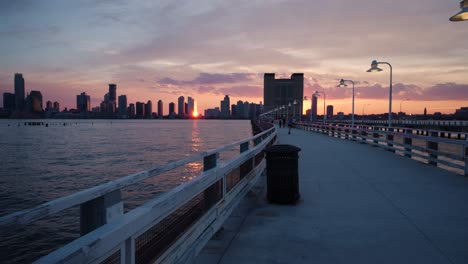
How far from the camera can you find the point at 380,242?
16.9 ft

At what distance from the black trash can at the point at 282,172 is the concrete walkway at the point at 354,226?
0.74 ft

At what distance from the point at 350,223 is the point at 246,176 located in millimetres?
2552

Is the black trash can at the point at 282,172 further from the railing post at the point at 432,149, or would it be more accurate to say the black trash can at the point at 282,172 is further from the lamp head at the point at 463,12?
the railing post at the point at 432,149

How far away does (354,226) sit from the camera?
19.4 ft

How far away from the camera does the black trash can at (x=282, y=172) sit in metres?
7.20

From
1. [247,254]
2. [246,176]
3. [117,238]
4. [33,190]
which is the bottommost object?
[33,190]

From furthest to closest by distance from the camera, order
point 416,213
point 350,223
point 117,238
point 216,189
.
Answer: point 416,213 < point 350,223 < point 216,189 < point 117,238

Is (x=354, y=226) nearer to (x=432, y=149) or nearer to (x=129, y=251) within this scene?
(x=129, y=251)

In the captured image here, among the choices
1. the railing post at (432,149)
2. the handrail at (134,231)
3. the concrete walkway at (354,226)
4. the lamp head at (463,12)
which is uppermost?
the lamp head at (463,12)

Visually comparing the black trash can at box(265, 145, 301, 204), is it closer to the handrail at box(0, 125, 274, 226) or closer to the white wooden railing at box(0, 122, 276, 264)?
the white wooden railing at box(0, 122, 276, 264)

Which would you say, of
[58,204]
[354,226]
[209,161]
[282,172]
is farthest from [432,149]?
[58,204]

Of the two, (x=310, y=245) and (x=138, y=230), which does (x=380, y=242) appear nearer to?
(x=310, y=245)

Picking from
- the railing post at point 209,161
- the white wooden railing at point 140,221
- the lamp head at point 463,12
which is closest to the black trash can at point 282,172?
the white wooden railing at point 140,221

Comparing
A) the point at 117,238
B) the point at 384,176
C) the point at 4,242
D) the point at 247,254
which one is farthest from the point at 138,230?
the point at 4,242
